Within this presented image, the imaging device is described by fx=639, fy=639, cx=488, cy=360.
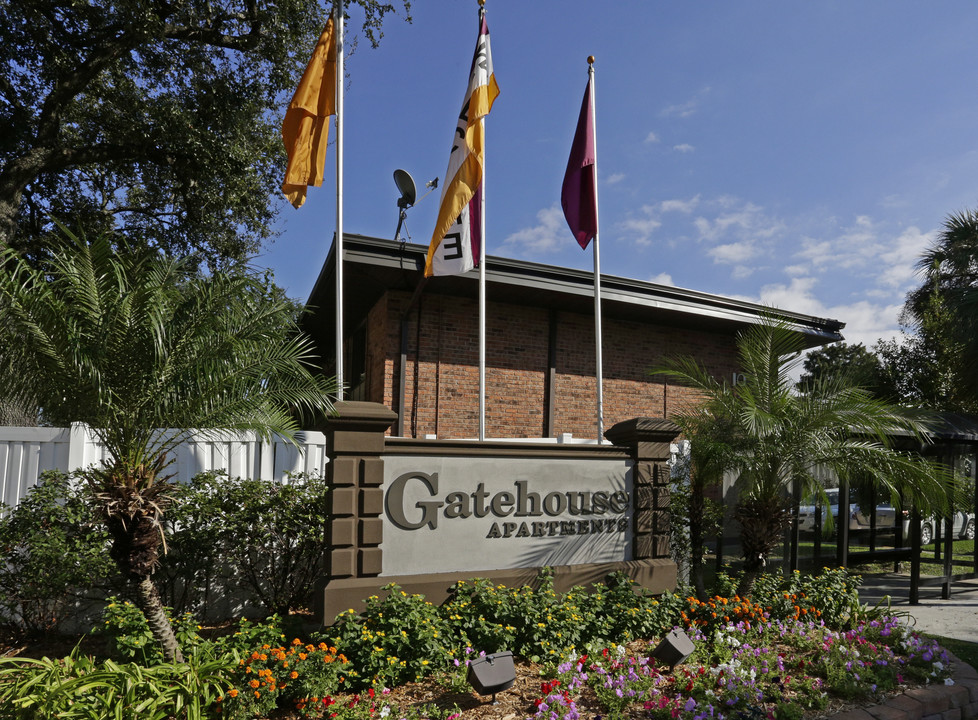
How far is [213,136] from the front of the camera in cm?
1215

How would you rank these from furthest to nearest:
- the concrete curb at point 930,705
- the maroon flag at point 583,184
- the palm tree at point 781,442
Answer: the maroon flag at point 583,184 < the palm tree at point 781,442 < the concrete curb at point 930,705

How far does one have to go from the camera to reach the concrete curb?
4.54m

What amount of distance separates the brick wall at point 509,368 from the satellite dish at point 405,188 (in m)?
1.60

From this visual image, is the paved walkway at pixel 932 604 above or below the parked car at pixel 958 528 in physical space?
below

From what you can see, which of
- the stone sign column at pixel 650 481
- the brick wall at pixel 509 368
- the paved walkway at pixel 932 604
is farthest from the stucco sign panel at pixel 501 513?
the brick wall at pixel 509 368

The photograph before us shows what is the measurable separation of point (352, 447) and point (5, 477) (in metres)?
3.82

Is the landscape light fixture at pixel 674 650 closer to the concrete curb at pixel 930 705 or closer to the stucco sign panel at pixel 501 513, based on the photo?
the concrete curb at pixel 930 705

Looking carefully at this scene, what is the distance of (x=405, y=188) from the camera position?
11109 millimetres

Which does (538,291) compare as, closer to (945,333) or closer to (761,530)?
(761,530)

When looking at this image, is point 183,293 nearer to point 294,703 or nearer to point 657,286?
point 294,703

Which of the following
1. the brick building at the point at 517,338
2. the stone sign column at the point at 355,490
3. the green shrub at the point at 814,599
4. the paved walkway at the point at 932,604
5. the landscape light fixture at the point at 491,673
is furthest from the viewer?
the brick building at the point at 517,338

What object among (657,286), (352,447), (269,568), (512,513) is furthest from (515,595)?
(657,286)

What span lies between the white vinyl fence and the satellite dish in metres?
5.02

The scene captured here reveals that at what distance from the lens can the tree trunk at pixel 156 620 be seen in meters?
4.93
